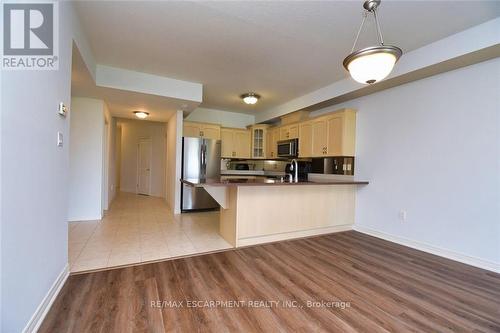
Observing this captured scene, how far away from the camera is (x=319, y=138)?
15.0ft

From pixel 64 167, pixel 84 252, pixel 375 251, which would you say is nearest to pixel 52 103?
pixel 64 167

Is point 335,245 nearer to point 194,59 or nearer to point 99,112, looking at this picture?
point 194,59

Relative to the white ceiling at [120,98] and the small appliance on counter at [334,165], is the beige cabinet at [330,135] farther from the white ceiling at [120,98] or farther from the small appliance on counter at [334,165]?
the white ceiling at [120,98]

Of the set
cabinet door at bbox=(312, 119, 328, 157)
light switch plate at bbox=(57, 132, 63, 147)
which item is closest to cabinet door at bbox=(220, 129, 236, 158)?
cabinet door at bbox=(312, 119, 328, 157)

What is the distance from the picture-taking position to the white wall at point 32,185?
1.20 metres

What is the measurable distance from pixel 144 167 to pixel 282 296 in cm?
714

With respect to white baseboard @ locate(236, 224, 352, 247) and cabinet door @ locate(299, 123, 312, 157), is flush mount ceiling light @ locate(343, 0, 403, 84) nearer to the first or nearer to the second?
white baseboard @ locate(236, 224, 352, 247)

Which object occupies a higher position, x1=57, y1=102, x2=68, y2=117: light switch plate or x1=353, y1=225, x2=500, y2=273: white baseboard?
x1=57, y1=102, x2=68, y2=117: light switch plate

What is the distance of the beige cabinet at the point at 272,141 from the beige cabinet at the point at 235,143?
58cm

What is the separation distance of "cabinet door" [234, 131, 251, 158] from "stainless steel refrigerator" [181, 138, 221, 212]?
3.24ft

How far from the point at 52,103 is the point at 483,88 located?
4.32m

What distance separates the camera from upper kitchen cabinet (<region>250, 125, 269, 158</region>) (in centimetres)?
644

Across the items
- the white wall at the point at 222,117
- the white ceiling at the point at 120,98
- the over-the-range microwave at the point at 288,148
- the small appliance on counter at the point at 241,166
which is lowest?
the small appliance on counter at the point at 241,166

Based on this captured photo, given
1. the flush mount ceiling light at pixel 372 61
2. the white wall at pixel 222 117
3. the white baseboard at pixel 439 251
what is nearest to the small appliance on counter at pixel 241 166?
the white wall at pixel 222 117
